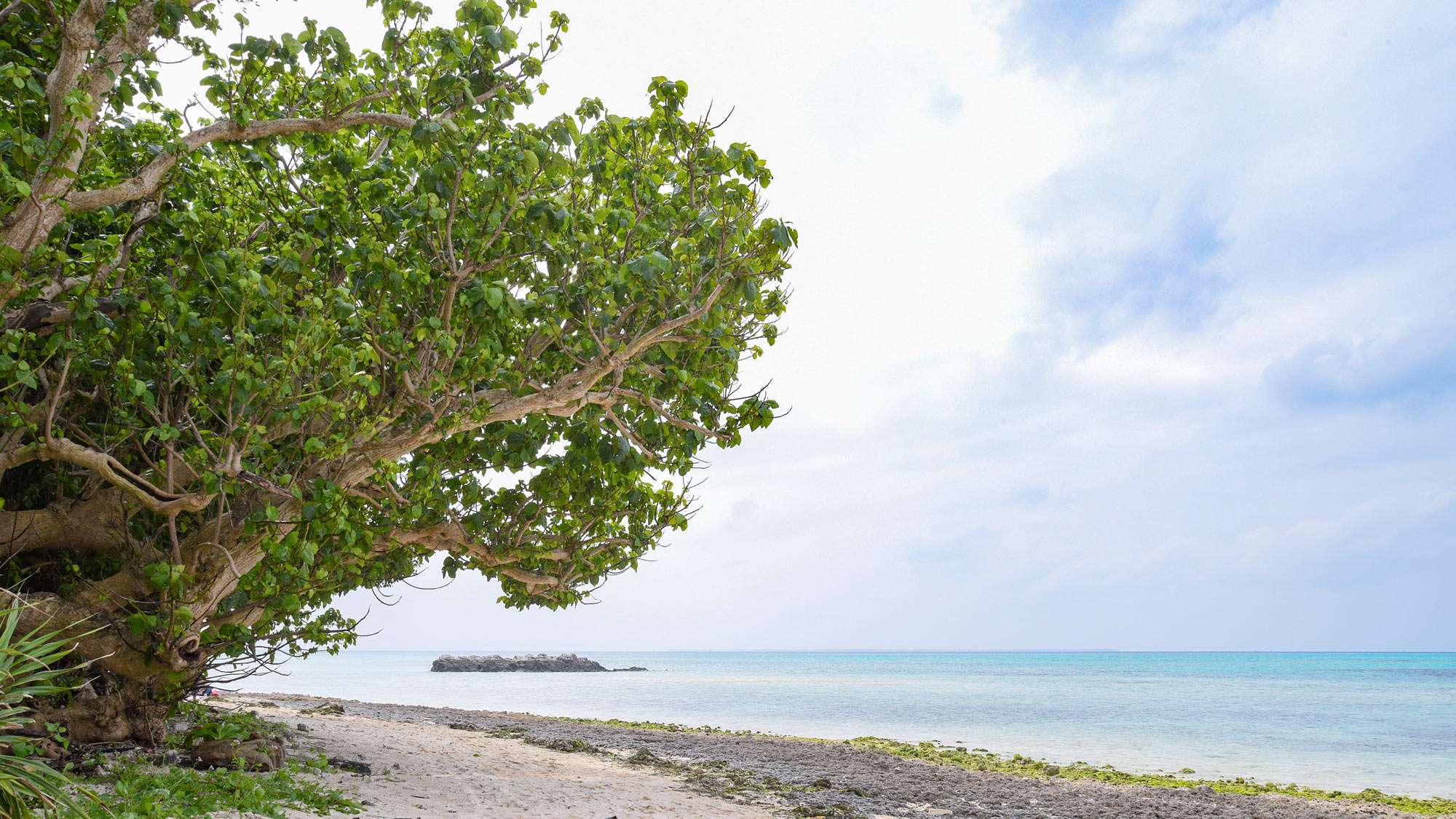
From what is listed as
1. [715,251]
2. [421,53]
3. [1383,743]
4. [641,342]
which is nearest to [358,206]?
[421,53]

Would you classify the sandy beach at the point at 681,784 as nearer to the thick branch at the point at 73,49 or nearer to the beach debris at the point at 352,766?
the beach debris at the point at 352,766

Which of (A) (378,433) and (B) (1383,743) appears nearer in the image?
(A) (378,433)

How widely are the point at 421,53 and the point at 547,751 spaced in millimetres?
11956

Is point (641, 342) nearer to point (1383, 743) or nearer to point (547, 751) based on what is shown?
point (547, 751)

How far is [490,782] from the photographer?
33.1 feet

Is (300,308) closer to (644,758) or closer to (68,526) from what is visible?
(68,526)

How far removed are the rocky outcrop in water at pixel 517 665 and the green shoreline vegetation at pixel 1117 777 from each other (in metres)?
58.8

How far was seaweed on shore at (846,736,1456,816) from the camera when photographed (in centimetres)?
1387

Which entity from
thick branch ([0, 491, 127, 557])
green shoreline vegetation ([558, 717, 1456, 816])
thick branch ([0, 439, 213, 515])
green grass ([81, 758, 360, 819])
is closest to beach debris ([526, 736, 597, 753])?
green shoreline vegetation ([558, 717, 1456, 816])

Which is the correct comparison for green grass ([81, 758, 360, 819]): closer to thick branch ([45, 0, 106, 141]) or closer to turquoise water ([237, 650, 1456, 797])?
turquoise water ([237, 650, 1456, 797])

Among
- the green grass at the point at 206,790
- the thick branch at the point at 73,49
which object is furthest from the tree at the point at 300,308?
the green grass at the point at 206,790

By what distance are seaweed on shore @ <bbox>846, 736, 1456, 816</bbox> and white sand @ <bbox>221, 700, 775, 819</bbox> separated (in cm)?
763

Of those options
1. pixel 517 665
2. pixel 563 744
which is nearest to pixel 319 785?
pixel 563 744

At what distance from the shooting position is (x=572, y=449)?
868 centimetres
